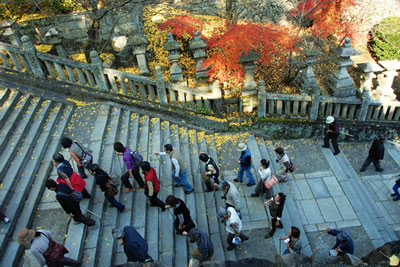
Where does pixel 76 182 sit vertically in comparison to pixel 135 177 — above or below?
above

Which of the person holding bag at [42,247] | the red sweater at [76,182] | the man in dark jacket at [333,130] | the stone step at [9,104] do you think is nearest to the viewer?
the person holding bag at [42,247]

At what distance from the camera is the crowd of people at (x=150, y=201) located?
17.2 ft

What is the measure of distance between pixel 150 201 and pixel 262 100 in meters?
5.30

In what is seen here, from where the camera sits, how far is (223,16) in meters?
16.3

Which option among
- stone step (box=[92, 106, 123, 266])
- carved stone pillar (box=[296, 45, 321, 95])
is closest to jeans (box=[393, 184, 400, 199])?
carved stone pillar (box=[296, 45, 321, 95])

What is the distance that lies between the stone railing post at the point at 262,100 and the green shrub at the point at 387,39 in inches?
392

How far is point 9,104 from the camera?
897 centimetres

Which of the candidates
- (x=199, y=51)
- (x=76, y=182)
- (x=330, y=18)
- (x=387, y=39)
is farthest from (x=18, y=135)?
(x=387, y=39)

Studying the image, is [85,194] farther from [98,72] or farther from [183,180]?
[98,72]

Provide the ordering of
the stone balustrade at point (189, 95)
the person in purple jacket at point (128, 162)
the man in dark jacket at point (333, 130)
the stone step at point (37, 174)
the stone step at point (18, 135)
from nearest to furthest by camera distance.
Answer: the stone step at point (37, 174), the person in purple jacket at point (128, 162), the stone step at point (18, 135), the man in dark jacket at point (333, 130), the stone balustrade at point (189, 95)

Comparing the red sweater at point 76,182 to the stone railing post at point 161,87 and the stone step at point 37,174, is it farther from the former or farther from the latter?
the stone railing post at point 161,87

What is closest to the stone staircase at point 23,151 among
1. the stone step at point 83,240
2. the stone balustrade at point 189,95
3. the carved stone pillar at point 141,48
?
the stone step at point 83,240

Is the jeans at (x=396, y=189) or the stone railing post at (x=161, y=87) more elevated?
the stone railing post at (x=161, y=87)

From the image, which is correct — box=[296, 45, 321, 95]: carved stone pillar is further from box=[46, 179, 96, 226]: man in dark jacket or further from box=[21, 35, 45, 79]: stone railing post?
box=[21, 35, 45, 79]: stone railing post
